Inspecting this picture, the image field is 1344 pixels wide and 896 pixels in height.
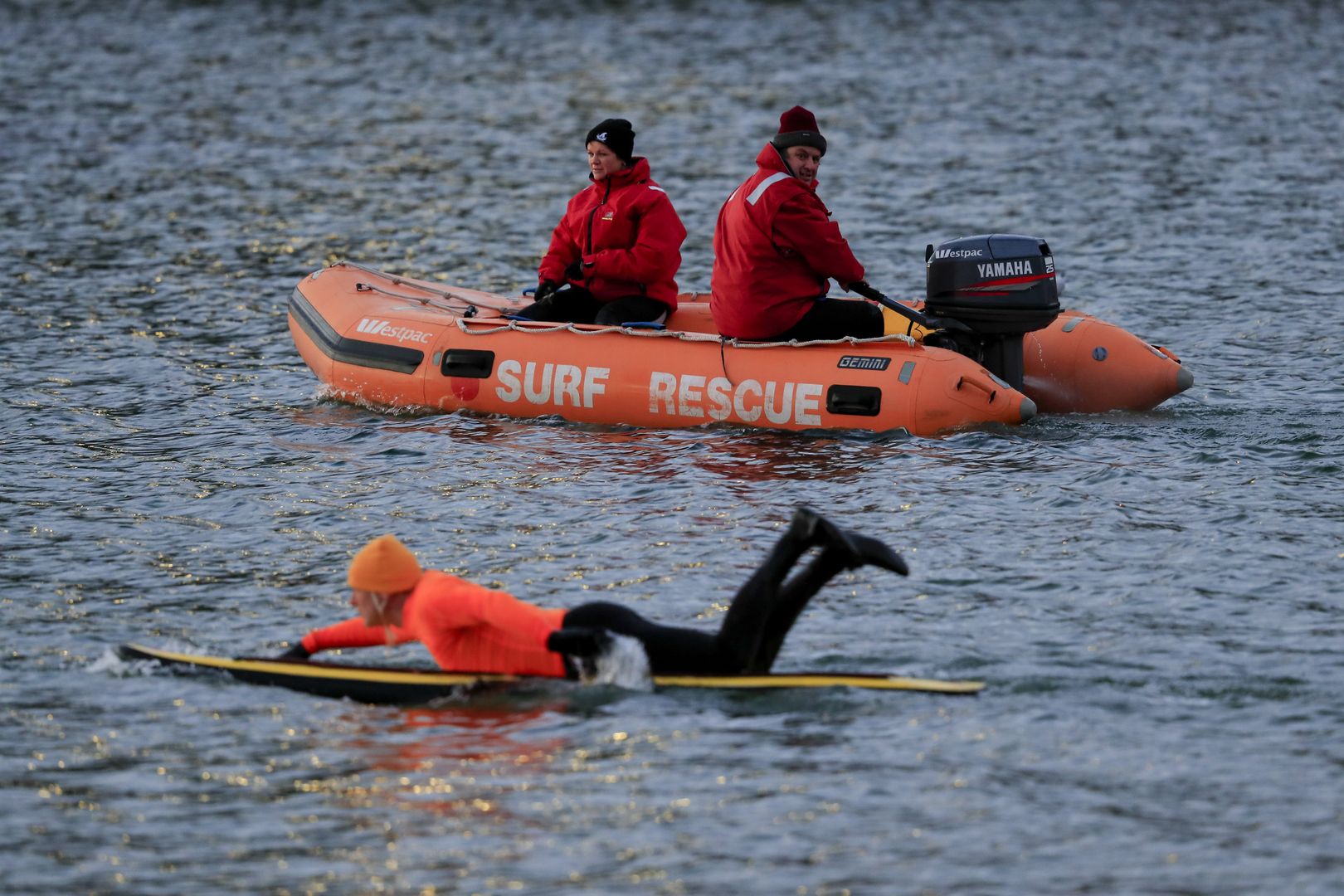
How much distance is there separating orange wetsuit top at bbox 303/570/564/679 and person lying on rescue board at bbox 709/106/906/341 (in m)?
4.19

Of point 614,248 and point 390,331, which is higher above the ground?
point 614,248

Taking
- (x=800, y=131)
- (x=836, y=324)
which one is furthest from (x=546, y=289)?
(x=800, y=131)

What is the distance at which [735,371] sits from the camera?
11469mm

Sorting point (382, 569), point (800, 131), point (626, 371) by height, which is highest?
point (800, 131)

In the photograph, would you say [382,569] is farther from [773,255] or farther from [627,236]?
[627,236]

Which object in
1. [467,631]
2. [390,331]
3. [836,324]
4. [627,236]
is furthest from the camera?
[390,331]

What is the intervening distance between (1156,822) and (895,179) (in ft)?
51.7

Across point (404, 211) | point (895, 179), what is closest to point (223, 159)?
point (404, 211)

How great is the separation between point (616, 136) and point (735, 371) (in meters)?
1.78

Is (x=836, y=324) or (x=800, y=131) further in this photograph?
(x=836, y=324)

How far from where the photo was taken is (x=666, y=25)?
34875 mm

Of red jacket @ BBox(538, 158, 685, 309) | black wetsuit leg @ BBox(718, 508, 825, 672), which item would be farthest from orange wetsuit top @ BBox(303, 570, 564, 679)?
red jacket @ BBox(538, 158, 685, 309)

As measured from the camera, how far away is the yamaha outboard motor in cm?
1116

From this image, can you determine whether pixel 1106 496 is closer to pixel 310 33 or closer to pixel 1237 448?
pixel 1237 448
